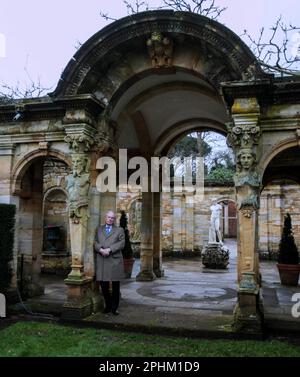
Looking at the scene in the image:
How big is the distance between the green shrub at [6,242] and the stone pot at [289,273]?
7055mm

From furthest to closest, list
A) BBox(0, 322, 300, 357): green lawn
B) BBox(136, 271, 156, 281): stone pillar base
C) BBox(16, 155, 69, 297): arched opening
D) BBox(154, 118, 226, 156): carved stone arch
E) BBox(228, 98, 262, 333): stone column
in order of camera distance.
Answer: BBox(136, 271, 156, 281): stone pillar base → BBox(154, 118, 226, 156): carved stone arch → BBox(16, 155, 69, 297): arched opening → BBox(228, 98, 262, 333): stone column → BBox(0, 322, 300, 357): green lawn

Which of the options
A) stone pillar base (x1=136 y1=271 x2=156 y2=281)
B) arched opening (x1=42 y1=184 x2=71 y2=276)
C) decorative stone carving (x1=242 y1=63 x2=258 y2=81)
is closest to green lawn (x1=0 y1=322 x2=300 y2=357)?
decorative stone carving (x1=242 y1=63 x2=258 y2=81)

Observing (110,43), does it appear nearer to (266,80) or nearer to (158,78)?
(158,78)

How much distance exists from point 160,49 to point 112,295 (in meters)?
4.33

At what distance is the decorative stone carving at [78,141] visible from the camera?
6.92 m

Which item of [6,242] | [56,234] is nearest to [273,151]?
[6,242]

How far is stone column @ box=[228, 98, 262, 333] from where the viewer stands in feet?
20.3

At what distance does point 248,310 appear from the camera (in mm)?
5973

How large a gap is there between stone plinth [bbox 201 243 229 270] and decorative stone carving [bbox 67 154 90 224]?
8.94 metres

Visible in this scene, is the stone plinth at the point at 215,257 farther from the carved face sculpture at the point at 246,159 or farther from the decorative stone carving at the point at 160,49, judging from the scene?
the decorative stone carving at the point at 160,49

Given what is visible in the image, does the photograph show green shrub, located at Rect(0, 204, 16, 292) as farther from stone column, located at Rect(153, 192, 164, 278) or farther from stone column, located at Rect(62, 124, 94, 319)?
stone column, located at Rect(153, 192, 164, 278)

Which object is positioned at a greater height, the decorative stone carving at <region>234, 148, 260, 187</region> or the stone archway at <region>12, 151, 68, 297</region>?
the decorative stone carving at <region>234, 148, 260, 187</region>

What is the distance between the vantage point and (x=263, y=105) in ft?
21.5

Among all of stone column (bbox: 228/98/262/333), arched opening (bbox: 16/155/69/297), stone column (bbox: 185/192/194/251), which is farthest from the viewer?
stone column (bbox: 185/192/194/251)
